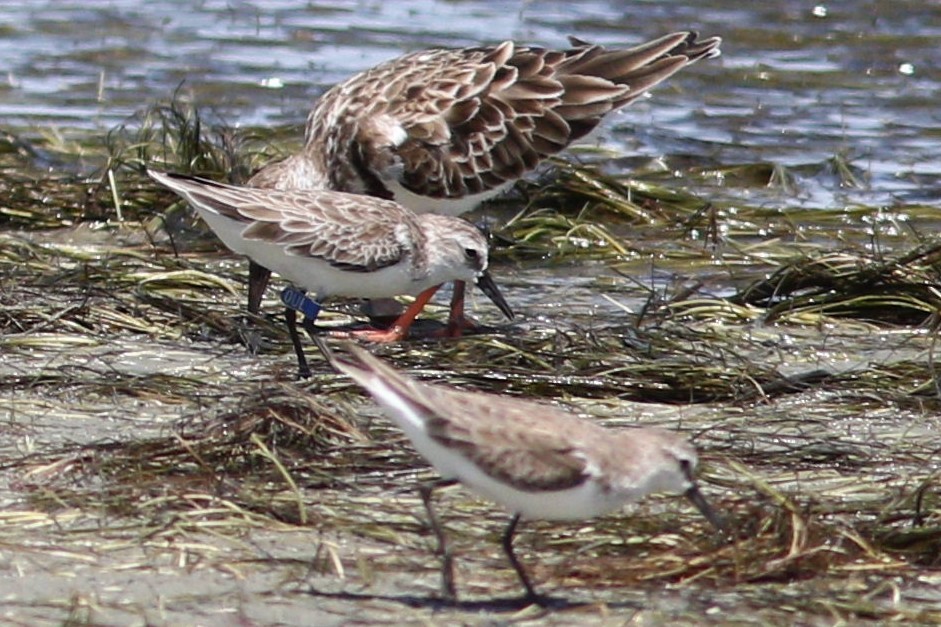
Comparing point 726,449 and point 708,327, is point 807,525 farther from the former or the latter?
point 708,327

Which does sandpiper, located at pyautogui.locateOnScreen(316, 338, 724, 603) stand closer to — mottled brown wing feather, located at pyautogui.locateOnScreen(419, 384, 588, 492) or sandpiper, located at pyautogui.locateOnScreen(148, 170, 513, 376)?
mottled brown wing feather, located at pyautogui.locateOnScreen(419, 384, 588, 492)

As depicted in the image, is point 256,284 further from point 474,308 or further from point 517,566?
point 517,566

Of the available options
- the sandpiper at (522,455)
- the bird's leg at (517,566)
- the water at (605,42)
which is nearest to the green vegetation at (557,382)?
the bird's leg at (517,566)

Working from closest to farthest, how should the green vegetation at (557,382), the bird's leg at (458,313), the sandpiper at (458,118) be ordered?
the green vegetation at (557,382)
the bird's leg at (458,313)
the sandpiper at (458,118)

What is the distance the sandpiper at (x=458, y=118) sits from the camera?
7590 mm

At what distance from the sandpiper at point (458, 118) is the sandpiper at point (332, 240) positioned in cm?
86

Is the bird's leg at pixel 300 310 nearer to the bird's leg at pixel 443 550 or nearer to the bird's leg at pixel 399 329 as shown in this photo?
the bird's leg at pixel 399 329

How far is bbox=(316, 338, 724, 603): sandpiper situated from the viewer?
13.6ft

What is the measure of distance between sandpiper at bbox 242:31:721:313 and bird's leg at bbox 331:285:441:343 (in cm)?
63

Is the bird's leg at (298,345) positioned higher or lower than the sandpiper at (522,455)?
lower

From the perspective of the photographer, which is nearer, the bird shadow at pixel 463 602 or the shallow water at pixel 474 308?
the bird shadow at pixel 463 602

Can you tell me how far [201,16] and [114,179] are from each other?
17.6 ft

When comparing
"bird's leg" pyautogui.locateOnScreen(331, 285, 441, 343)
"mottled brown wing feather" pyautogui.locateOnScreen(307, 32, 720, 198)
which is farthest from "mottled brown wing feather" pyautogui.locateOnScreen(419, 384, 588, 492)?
"mottled brown wing feather" pyautogui.locateOnScreen(307, 32, 720, 198)

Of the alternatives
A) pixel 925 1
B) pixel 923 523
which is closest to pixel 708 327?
pixel 923 523
